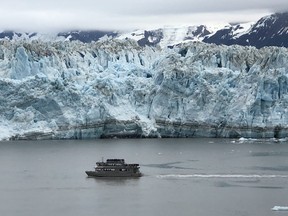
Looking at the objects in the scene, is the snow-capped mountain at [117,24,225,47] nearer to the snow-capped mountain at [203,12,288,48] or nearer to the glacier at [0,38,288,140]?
the snow-capped mountain at [203,12,288,48]

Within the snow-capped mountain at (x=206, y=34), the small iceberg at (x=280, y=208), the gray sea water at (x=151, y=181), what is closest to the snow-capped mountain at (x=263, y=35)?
the snow-capped mountain at (x=206, y=34)

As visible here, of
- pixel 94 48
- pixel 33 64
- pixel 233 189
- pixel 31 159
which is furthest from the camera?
pixel 94 48

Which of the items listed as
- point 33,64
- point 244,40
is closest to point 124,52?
point 33,64

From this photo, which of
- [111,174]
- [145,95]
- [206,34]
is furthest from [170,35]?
[111,174]

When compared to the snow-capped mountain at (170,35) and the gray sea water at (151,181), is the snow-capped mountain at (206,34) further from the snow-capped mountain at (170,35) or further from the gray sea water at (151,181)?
the gray sea water at (151,181)

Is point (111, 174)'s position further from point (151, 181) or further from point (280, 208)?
point (280, 208)

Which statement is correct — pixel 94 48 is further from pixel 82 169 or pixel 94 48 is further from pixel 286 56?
pixel 82 169
